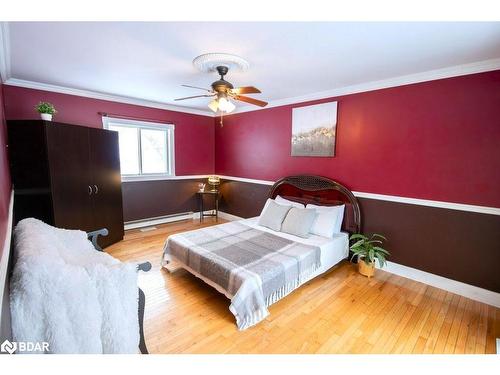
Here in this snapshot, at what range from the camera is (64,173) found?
2.86 meters

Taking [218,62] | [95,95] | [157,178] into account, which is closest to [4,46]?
[95,95]

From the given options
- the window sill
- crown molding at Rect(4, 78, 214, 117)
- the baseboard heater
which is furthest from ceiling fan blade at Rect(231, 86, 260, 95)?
the baseboard heater

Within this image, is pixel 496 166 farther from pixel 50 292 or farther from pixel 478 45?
pixel 50 292

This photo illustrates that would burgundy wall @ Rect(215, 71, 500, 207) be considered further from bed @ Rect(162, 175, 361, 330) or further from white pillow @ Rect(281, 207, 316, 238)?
white pillow @ Rect(281, 207, 316, 238)

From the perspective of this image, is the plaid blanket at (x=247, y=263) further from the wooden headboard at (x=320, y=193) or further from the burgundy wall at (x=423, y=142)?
the burgundy wall at (x=423, y=142)

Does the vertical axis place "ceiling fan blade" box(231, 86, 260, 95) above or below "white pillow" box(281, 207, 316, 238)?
above

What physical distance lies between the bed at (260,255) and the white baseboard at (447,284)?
24.8 inches

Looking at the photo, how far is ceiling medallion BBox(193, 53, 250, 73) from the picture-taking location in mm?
2122

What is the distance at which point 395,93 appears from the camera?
8.91ft

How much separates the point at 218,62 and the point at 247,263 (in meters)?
1.98

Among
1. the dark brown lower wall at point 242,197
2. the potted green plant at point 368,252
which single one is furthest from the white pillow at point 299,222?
the dark brown lower wall at point 242,197

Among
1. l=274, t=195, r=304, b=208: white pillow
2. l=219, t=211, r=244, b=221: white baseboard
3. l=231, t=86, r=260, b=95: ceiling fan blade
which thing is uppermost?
l=231, t=86, r=260, b=95: ceiling fan blade

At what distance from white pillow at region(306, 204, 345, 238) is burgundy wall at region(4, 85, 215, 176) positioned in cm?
298

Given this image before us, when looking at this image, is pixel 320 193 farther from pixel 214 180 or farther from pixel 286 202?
pixel 214 180
